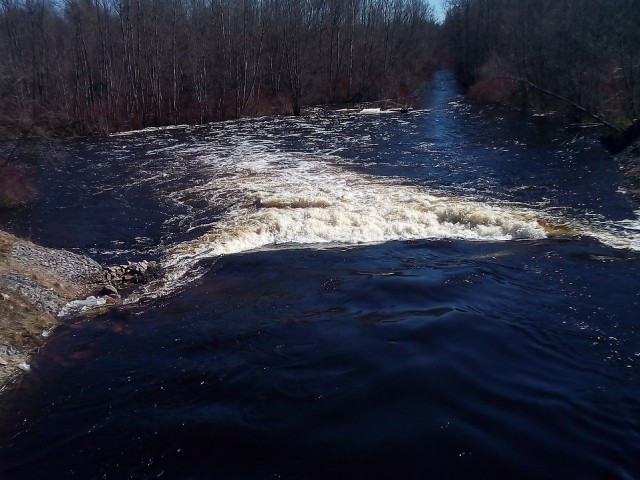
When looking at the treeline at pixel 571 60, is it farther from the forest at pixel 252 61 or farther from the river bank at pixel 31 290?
the river bank at pixel 31 290

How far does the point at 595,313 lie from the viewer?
930cm

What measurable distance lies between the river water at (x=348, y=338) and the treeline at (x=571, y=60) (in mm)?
7521

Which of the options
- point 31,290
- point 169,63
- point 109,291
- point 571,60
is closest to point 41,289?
point 31,290

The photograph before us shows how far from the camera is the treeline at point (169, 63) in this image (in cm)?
3484

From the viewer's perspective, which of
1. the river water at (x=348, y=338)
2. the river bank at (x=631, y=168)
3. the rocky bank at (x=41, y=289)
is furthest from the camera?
the river bank at (x=631, y=168)

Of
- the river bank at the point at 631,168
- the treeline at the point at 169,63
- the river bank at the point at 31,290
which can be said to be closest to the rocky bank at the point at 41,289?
the river bank at the point at 31,290

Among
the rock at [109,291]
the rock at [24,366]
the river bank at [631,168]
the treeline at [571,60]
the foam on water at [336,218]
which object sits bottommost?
the rock at [24,366]

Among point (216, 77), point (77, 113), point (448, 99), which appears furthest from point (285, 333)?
point (448, 99)

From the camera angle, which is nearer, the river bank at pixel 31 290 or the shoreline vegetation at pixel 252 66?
the river bank at pixel 31 290

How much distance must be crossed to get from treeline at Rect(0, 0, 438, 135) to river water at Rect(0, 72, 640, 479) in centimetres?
1835

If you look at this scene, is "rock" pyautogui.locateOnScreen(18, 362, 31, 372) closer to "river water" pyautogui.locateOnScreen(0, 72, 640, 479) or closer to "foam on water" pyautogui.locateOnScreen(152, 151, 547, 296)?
"river water" pyautogui.locateOnScreen(0, 72, 640, 479)

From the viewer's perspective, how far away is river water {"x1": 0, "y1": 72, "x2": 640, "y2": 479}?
6254 millimetres

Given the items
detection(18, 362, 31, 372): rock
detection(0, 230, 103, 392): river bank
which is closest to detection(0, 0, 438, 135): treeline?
detection(0, 230, 103, 392): river bank

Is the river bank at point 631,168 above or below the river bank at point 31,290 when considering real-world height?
above
